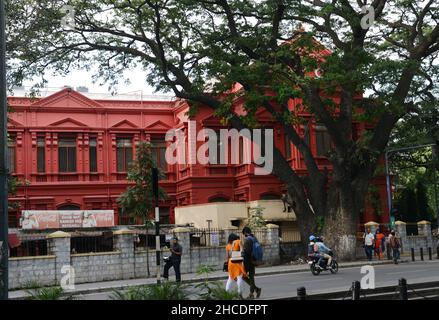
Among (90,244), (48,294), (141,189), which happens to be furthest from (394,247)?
(48,294)

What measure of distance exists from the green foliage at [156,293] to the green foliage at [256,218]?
2191 cm

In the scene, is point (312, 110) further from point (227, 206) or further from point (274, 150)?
point (227, 206)

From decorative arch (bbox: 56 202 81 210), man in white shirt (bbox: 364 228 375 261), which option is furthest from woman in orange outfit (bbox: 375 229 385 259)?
decorative arch (bbox: 56 202 81 210)

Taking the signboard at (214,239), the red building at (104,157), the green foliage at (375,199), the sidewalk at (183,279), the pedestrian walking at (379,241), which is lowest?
the sidewalk at (183,279)

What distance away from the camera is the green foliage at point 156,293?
862 cm

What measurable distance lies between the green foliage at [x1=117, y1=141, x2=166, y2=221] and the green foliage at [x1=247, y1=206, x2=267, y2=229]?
677 cm

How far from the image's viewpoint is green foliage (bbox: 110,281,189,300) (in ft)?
28.3

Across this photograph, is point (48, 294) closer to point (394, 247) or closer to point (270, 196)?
point (394, 247)

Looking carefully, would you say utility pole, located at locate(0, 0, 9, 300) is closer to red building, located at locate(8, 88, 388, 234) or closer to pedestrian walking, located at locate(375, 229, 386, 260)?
pedestrian walking, located at locate(375, 229, 386, 260)

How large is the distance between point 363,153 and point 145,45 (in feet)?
37.9

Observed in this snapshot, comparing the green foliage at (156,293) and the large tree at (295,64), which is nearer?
the green foliage at (156,293)

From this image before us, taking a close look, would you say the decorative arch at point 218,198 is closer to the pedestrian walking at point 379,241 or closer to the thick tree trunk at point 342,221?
the pedestrian walking at point 379,241

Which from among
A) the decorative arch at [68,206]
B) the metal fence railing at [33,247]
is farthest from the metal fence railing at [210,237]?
the decorative arch at [68,206]
